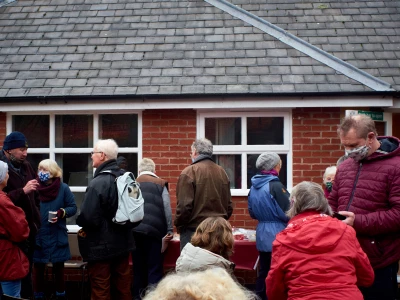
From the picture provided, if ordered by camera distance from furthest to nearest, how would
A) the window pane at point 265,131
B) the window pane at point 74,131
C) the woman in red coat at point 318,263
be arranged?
the window pane at point 74,131, the window pane at point 265,131, the woman in red coat at point 318,263

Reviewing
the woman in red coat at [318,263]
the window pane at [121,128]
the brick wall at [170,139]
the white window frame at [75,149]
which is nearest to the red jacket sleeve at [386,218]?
the woman in red coat at [318,263]

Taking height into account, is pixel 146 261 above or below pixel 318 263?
below

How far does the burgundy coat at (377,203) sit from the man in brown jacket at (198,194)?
2.32m

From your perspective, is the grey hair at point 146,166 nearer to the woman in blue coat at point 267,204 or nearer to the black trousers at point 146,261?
the black trousers at point 146,261

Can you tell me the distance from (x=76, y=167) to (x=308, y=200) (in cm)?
548

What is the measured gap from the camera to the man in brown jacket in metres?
6.60

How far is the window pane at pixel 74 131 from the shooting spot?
8797mm

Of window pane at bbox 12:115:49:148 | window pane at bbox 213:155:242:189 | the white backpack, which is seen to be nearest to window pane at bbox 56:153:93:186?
window pane at bbox 12:115:49:148

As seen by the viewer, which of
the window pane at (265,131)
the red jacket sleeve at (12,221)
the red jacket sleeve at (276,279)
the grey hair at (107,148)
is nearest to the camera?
the red jacket sleeve at (276,279)

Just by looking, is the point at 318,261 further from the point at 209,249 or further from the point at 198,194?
the point at 198,194

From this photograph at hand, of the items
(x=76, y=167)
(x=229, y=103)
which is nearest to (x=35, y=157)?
(x=76, y=167)

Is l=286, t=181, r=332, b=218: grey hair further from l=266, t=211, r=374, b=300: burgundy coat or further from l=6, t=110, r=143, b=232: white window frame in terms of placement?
l=6, t=110, r=143, b=232: white window frame

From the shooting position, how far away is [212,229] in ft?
14.5

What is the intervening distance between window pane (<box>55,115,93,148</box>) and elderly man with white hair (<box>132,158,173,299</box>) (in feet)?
6.17
